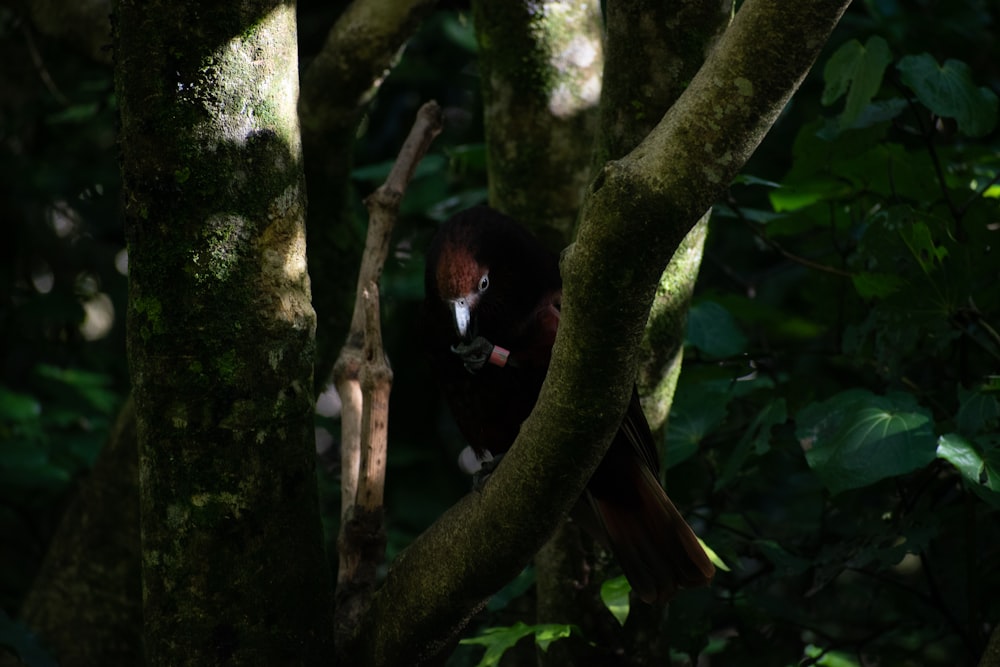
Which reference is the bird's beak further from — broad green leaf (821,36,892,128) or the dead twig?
broad green leaf (821,36,892,128)

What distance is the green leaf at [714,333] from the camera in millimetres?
2592

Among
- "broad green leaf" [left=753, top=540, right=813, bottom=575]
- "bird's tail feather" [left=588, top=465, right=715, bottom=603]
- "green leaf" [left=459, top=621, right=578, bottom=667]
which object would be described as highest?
"green leaf" [left=459, top=621, right=578, bottom=667]

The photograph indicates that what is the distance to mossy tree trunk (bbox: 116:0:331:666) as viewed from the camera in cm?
175

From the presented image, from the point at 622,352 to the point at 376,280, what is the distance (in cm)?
75

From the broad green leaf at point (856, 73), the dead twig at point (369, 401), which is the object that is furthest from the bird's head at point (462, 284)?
the broad green leaf at point (856, 73)

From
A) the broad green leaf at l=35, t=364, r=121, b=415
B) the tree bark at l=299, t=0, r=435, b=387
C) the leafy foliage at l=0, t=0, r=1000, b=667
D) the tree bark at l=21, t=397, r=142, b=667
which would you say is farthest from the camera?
the broad green leaf at l=35, t=364, r=121, b=415

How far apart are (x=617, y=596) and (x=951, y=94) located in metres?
1.26

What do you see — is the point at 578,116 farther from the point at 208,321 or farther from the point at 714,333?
the point at 208,321

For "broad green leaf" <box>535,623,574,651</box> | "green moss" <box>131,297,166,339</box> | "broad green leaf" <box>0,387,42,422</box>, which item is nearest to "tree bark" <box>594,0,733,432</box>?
"broad green leaf" <box>535,623,574,651</box>

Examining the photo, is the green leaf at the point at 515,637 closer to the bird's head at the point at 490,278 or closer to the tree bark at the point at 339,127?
the bird's head at the point at 490,278

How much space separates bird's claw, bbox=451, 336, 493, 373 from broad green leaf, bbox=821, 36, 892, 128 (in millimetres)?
892

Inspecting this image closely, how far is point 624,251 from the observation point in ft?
4.42

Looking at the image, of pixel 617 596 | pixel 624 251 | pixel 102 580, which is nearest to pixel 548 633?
pixel 617 596

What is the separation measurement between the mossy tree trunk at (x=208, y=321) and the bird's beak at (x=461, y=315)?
656 millimetres
